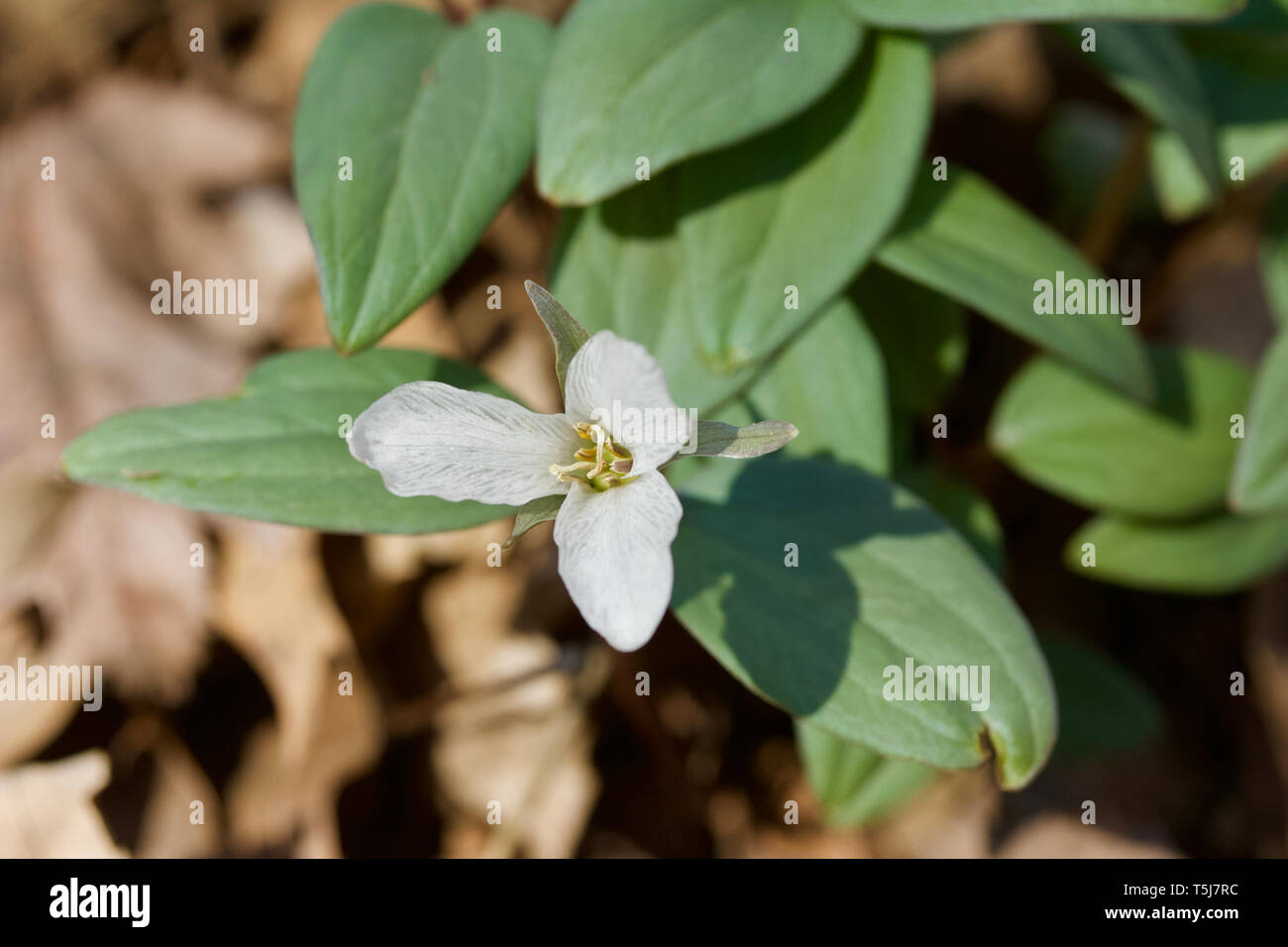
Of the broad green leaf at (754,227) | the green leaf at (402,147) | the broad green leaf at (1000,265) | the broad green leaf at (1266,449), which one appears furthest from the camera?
the broad green leaf at (1266,449)

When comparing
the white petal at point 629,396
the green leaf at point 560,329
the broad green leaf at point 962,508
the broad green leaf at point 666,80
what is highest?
the broad green leaf at point 666,80

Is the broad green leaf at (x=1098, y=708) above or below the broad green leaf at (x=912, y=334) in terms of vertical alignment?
below

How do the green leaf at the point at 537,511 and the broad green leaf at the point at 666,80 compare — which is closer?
the green leaf at the point at 537,511

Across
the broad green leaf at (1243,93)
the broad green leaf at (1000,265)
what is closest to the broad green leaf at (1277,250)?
the broad green leaf at (1243,93)

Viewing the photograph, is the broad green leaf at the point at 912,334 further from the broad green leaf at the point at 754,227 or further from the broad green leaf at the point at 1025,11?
the broad green leaf at the point at 1025,11

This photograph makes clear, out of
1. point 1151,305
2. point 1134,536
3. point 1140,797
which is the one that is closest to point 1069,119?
point 1151,305
